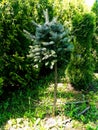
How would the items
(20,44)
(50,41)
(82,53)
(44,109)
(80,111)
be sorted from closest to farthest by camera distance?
1. (50,41)
2. (80,111)
3. (44,109)
4. (82,53)
5. (20,44)

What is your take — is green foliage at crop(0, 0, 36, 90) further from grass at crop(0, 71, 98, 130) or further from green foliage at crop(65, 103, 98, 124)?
green foliage at crop(65, 103, 98, 124)

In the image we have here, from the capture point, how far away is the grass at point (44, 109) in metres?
5.62

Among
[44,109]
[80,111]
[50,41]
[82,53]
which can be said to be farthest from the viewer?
[82,53]

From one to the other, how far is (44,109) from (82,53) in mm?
1714

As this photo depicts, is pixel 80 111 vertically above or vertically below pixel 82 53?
below

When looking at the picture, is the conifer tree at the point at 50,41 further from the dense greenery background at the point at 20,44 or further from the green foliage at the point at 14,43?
the green foliage at the point at 14,43

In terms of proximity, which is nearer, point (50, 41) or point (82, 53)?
point (50, 41)

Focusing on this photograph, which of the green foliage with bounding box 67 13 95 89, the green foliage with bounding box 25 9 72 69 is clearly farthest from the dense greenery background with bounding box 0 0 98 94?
the green foliage with bounding box 25 9 72 69

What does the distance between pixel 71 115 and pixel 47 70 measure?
2.94 meters

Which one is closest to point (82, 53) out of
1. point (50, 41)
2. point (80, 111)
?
point (80, 111)

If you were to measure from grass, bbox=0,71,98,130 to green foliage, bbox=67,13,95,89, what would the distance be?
1.12 feet

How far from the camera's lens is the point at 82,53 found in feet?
22.5

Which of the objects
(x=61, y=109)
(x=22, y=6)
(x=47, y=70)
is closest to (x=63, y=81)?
(x=47, y=70)

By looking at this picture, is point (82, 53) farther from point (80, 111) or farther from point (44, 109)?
point (44, 109)
